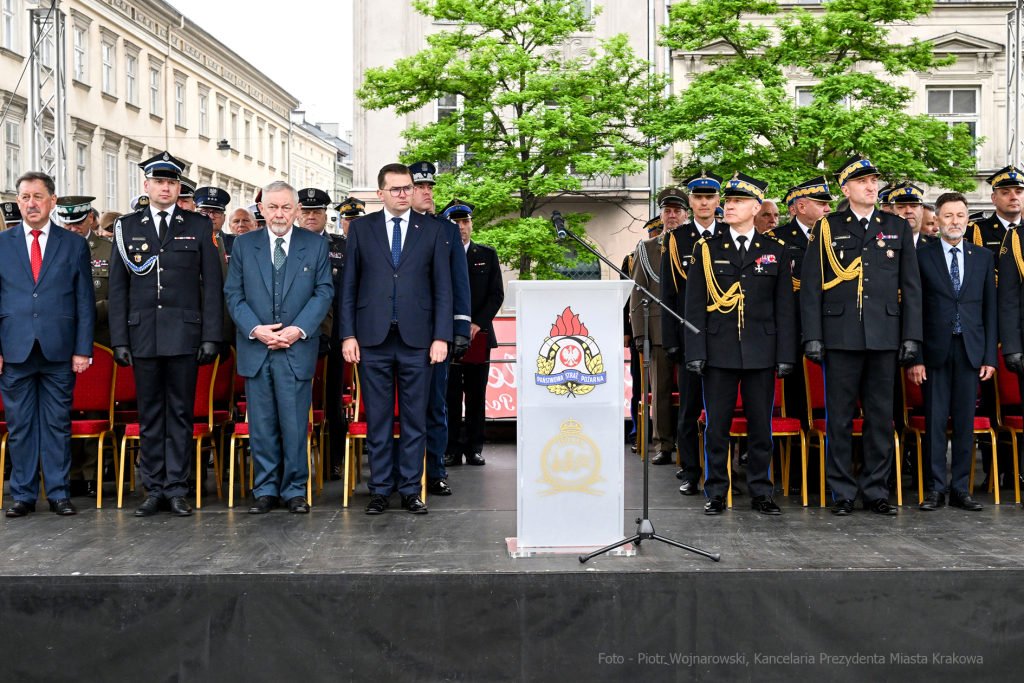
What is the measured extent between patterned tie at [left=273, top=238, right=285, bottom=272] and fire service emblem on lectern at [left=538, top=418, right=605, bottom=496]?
6.65ft

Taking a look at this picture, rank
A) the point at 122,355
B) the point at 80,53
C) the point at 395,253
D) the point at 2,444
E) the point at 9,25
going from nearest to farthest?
1. the point at 122,355
2. the point at 395,253
3. the point at 2,444
4. the point at 9,25
5. the point at 80,53

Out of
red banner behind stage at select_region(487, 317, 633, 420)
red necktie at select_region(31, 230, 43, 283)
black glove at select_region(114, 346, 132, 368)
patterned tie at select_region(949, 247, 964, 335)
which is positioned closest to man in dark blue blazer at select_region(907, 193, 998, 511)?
patterned tie at select_region(949, 247, 964, 335)

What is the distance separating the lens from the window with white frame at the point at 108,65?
29703 mm

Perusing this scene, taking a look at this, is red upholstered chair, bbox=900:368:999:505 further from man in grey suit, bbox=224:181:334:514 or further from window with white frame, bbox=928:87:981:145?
window with white frame, bbox=928:87:981:145

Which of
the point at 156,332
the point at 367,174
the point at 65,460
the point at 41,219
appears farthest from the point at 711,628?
the point at 367,174

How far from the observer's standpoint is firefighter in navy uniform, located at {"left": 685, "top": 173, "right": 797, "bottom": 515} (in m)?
→ 5.41

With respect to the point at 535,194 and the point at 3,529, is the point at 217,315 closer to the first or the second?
the point at 3,529

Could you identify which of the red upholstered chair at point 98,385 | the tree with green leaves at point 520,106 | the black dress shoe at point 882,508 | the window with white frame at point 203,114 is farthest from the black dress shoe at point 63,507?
the window with white frame at point 203,114

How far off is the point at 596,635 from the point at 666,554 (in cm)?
60

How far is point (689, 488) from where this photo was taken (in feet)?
19.8

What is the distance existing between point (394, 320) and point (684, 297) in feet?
5.86

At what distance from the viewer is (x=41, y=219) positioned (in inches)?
215

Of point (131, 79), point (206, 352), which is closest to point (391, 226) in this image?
point (206, 352)

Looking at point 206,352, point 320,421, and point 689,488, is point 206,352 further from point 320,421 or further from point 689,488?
point 689,488
